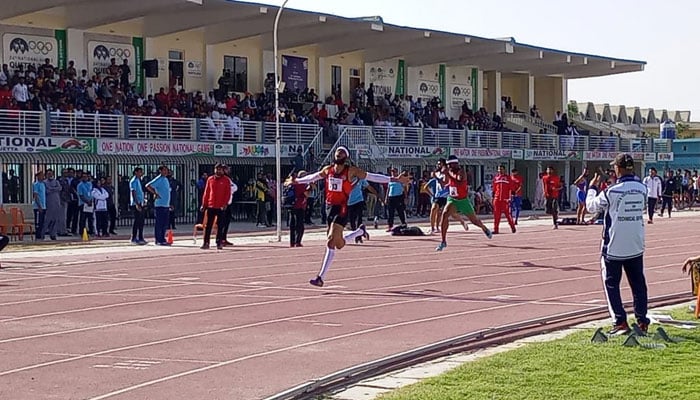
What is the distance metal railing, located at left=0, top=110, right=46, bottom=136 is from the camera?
3353 centimetres

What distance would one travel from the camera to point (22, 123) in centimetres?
3403

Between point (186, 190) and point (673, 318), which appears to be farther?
point (186, 190)

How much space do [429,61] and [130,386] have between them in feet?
167

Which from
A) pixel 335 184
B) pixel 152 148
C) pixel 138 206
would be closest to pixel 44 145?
pixel 152 148

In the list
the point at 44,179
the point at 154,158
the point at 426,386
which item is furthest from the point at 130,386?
the point at 154,158

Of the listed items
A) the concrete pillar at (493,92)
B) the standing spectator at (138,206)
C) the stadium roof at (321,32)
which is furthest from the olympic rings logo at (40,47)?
the concrete pillar at (493,92)

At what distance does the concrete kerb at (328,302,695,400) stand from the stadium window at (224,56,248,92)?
37868 mm

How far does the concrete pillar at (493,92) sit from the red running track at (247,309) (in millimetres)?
40212

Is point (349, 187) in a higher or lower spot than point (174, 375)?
higher

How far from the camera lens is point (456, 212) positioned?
25.0 metres

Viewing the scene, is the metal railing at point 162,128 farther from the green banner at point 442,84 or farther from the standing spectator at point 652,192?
the green banner at point 442,84

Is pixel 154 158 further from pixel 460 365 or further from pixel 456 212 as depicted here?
pixel 460 365

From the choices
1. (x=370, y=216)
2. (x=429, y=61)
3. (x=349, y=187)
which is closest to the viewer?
(x=349, y=187)

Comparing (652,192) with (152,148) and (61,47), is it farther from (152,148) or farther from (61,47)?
(61,47)
